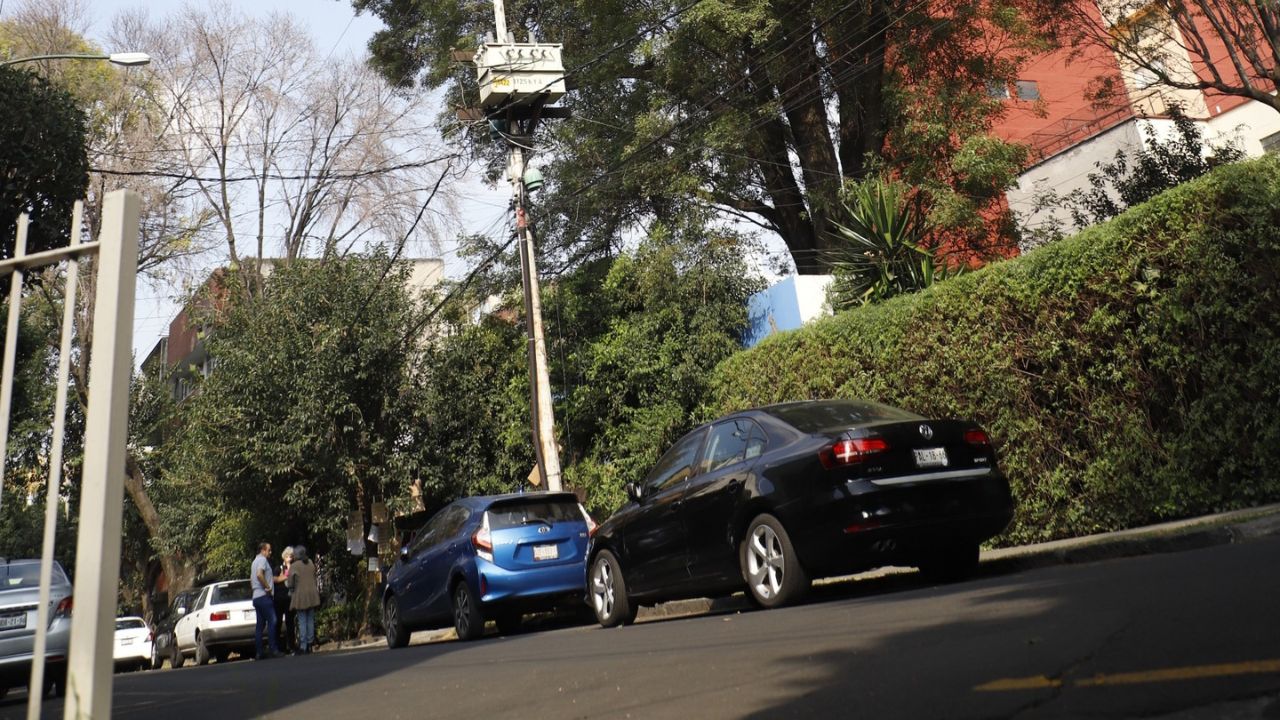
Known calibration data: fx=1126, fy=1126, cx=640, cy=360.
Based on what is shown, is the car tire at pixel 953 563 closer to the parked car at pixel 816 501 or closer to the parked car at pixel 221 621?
the parked car at pixel 816 501

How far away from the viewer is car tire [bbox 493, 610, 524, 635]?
13.2 metres

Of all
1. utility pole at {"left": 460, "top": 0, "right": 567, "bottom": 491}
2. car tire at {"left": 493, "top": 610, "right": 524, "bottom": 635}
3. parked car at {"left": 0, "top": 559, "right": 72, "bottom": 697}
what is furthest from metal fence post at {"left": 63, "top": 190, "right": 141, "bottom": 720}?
utility pole at {"left": 460, "top": 0, "right": 567, "bottom": 491}

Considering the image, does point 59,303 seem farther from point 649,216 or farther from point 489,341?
point 649,216

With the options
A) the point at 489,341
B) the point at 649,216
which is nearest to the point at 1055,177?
the point at 649,216

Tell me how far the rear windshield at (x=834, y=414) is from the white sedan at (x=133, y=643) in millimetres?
19900

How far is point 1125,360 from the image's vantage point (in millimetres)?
10344

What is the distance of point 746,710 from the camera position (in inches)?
176

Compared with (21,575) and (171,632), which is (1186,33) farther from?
(171,632)

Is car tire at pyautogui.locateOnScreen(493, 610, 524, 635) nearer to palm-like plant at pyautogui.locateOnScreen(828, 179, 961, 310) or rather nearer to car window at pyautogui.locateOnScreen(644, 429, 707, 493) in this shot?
car window at pyautogui.locateOnScreen(644, 429, 707, 493)

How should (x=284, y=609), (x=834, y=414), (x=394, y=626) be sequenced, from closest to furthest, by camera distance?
(x=834, y=414)
(x=394, y=626)
(x=284, y=609)

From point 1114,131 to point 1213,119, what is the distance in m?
4.78

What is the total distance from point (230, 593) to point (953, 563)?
57.1ft

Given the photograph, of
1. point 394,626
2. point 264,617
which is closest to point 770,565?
point 394,626

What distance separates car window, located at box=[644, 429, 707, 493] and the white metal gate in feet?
22.8
